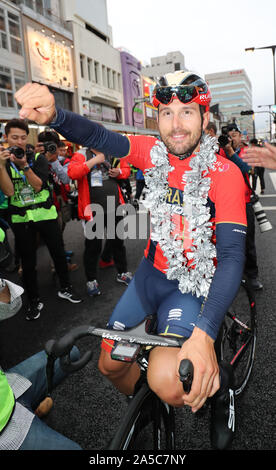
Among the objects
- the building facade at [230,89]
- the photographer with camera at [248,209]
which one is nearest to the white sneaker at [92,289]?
the photographer with camera at [248,209]

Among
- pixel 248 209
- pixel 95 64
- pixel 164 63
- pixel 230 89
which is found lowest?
pixel 248 209

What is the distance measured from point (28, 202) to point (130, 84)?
3850 centimetres

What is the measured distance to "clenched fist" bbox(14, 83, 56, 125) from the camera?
1.69 meters

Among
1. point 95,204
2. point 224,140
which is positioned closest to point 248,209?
point 224,140

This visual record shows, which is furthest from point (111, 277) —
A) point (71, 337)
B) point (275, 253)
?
point (71, 337)

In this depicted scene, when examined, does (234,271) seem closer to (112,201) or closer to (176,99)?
(176,99)

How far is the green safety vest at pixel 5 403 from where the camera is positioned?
1.37 metres

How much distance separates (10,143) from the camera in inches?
157

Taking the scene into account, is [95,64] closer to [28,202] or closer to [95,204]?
[95,204]

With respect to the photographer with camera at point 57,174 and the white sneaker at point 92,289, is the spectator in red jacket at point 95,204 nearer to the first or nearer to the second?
the white sneaker at point 92,289

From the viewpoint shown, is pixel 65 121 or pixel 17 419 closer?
pixel 17 419

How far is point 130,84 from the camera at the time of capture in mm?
38312

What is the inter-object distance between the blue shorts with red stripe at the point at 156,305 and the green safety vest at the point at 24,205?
2.31m

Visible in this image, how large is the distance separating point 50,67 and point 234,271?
27.3 m
